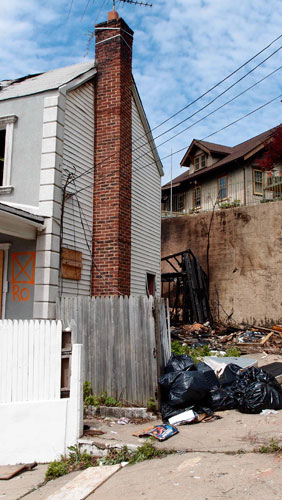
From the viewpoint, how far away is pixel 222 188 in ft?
80.0

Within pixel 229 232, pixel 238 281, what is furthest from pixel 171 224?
pixel 238 281

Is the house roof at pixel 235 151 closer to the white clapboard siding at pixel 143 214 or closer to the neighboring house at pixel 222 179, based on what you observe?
the neighboring house at pixel 222 179

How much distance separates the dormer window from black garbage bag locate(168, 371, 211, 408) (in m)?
20.8

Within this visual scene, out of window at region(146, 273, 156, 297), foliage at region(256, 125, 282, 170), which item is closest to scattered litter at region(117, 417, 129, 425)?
window at region(146, 273, 156, 297)

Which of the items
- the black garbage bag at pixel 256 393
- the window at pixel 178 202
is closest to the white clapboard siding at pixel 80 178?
the black garbage bag at pixel 256 393

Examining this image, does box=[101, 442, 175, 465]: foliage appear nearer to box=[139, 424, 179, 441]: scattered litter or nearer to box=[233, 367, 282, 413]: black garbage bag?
box=[139, 424, 179, 441]: scattered litter

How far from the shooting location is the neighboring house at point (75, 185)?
8445 mm

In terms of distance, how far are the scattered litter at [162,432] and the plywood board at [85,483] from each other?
0.76 m

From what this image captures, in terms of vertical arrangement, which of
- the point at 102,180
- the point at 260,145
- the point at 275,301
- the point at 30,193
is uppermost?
the point at 260,145

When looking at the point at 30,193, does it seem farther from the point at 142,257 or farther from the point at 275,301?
the point at 275,301

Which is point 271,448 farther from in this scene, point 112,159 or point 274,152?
point 274,152

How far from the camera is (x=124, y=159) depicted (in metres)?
10.5

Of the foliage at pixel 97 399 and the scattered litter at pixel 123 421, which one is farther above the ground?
the foliage at pixel 97 399

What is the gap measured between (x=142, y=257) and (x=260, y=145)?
43.1 feet
